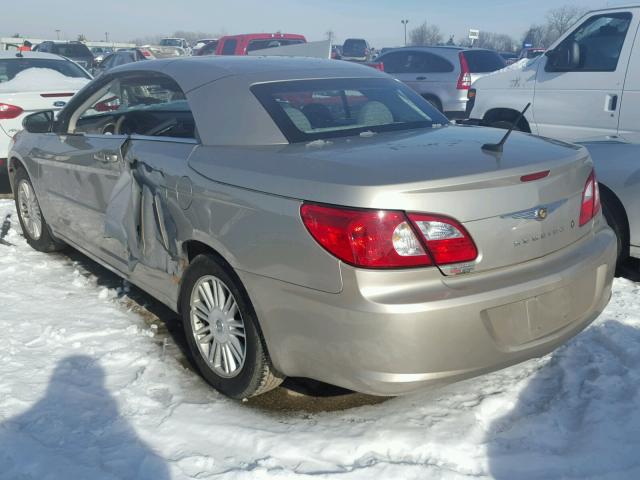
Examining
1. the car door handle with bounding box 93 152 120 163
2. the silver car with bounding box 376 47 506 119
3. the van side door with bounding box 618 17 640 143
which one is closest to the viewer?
the car door handle with bounding box 93 152 120 163

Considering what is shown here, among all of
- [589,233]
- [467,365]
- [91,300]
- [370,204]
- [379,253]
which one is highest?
[370,204]

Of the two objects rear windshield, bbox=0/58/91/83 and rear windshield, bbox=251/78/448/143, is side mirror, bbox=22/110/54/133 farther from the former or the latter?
rear windshield, bbox=0/58/91/83

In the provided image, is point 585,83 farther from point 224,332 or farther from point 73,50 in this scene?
point 73,50

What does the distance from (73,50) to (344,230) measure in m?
23.4

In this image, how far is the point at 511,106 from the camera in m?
7.35

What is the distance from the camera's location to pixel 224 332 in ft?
10.0

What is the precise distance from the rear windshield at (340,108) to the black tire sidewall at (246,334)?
705 mm

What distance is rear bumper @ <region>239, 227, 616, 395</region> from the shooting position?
232cm

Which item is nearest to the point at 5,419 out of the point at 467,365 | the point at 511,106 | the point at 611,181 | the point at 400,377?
the point at 400,377

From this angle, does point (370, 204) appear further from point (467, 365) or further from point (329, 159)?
point (467, 365)

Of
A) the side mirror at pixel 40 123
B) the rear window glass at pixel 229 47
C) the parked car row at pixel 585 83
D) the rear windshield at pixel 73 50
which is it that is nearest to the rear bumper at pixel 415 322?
the side mirror at pixel 40 123

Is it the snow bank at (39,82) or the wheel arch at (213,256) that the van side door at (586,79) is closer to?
the wheel arch at (213,256)

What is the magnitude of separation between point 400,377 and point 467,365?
0.88ft

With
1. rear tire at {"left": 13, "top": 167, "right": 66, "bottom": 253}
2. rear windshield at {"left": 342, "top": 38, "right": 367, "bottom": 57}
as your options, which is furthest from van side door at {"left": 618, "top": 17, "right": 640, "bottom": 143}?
rear windshield at {"left": 342, "top": 38, "right": 367, "bottom": 57}
